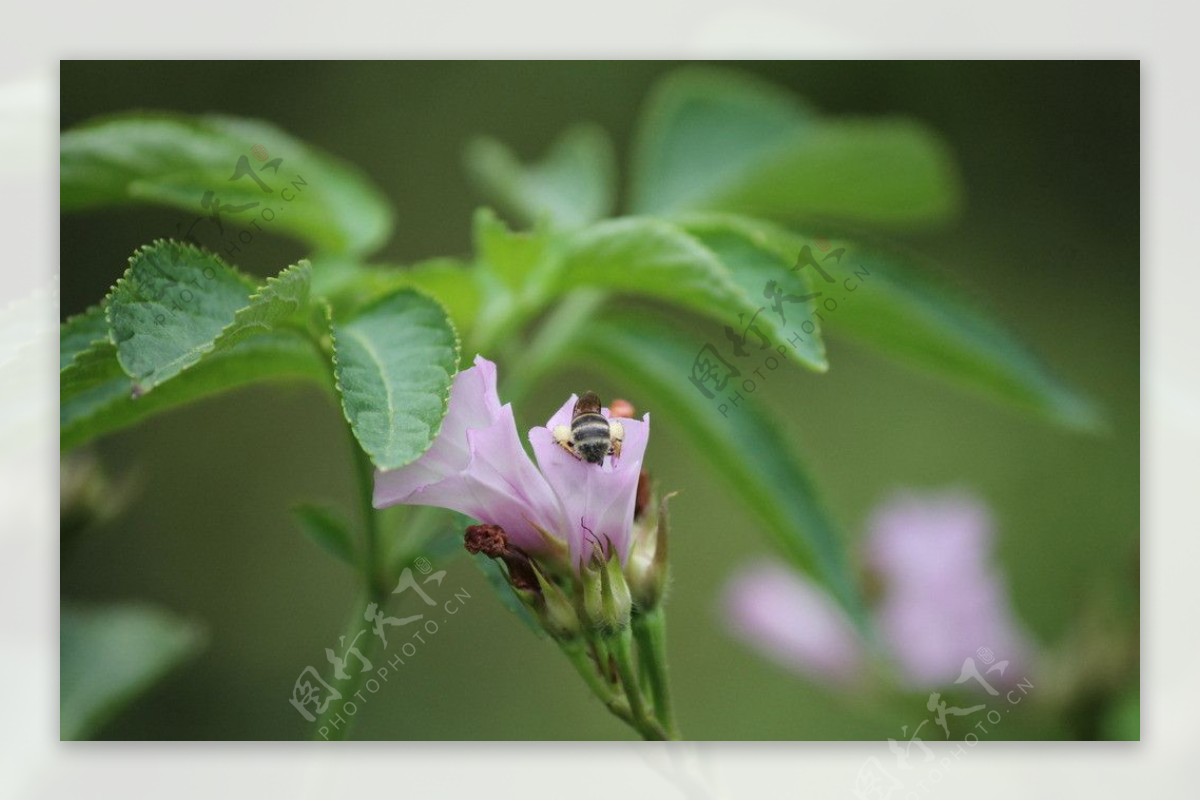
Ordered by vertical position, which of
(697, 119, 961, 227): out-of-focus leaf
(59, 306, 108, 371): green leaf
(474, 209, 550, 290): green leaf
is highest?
(697, 119, 961, 227): out-of-focus leaf

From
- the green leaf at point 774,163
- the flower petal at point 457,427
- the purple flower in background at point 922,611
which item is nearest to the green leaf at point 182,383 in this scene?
the flower petal at point 457,427

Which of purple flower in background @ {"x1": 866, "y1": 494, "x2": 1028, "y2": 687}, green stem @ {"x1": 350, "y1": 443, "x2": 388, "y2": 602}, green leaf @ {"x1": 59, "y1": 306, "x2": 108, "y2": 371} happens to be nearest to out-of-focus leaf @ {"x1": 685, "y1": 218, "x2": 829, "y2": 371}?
green stem @ {"x1": 350, "y1": 443, "x2": 388, "y2": 602}

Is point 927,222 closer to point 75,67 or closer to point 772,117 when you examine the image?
point 772,117

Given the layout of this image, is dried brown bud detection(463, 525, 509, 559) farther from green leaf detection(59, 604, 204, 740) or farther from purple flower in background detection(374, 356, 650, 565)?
green leaf detection(59, 604, 204, 740)

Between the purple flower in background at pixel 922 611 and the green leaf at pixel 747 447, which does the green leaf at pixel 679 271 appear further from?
the purple flower in background at pixel 922 611

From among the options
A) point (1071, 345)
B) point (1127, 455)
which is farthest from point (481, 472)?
point (1071, 345)
